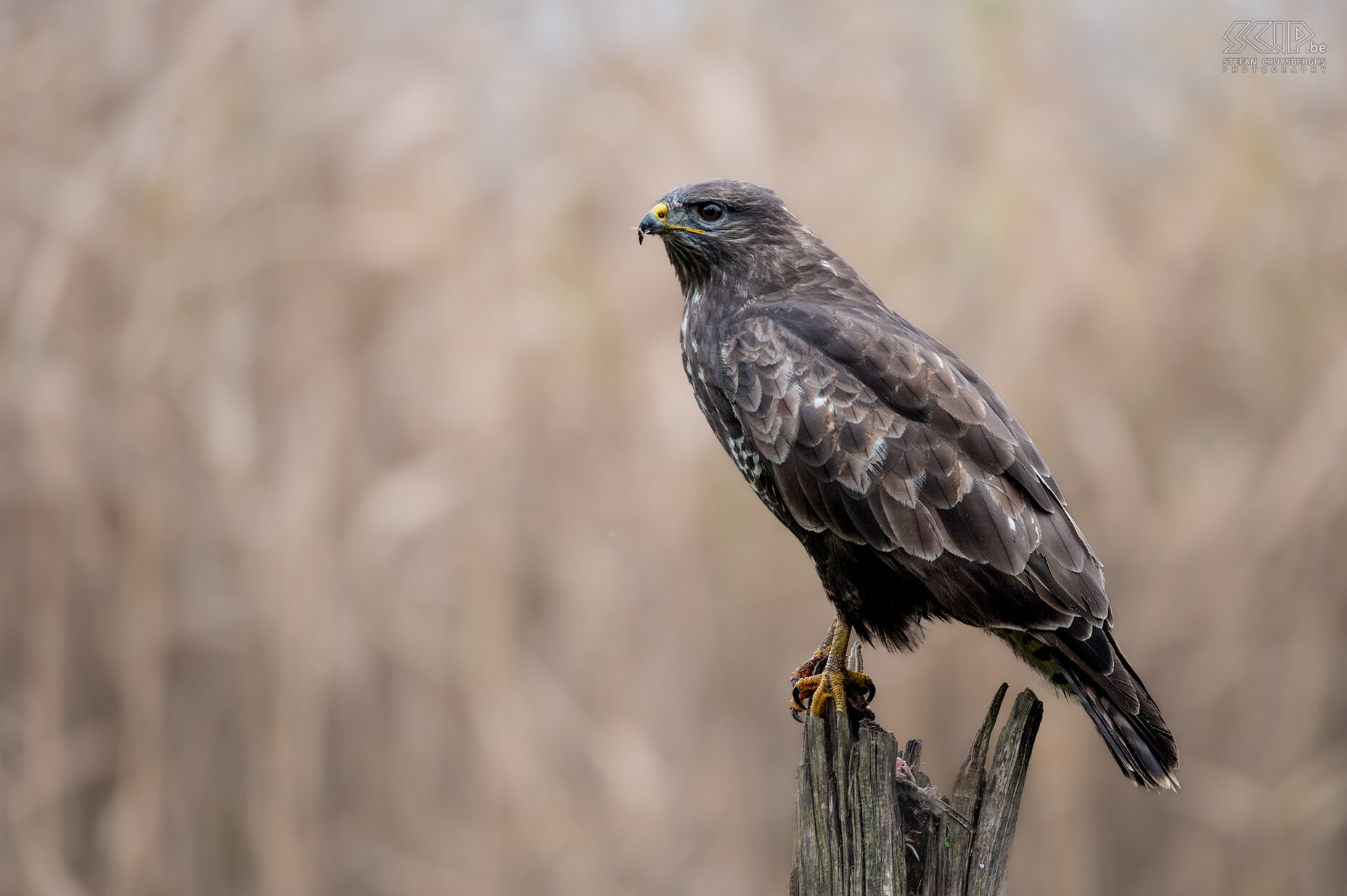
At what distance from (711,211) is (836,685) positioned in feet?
3.84

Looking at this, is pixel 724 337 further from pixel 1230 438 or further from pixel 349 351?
pixel 1230 438

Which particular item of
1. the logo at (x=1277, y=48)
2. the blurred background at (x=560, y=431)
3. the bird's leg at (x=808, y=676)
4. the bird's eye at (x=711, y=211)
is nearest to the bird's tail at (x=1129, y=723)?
the bird's leg at (x=808, y=676)

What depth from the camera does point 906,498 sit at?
2217 mm

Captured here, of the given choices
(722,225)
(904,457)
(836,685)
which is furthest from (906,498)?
(722,225)

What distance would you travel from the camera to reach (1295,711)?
342 cm

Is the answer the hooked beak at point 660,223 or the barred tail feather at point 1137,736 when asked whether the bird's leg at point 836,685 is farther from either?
the hooked beak at point 660,223

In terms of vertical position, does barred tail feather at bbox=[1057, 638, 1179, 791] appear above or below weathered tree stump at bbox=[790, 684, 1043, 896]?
above

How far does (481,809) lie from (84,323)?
193cm

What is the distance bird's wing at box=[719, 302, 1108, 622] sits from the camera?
2.19m

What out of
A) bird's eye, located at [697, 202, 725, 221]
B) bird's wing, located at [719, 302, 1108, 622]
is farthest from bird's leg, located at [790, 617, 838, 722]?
bird's eye, located at [697, 202, 725, 221]

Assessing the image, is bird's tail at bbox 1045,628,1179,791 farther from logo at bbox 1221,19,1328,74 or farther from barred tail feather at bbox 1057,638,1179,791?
logo at bbox 1221,19,1328,74

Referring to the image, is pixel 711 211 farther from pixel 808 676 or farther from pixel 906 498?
pixel 808 676

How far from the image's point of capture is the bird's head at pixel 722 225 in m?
2.68

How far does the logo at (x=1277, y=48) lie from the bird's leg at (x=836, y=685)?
101 inches
